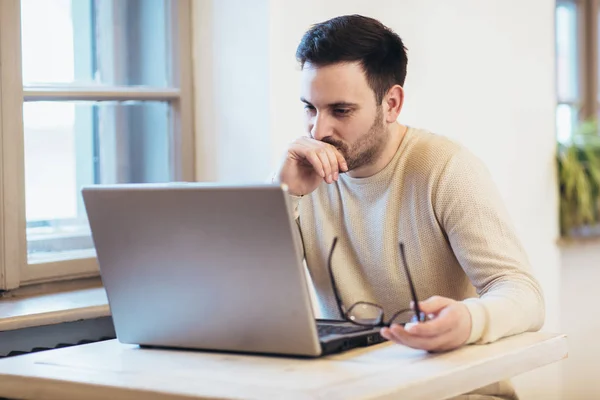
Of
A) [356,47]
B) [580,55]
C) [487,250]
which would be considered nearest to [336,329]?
[487,250]

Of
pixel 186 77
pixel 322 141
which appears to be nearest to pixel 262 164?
pixel 186 77

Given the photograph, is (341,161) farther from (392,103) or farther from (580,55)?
(580,55)

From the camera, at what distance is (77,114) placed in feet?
8.59

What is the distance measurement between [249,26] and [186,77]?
0.84 feet

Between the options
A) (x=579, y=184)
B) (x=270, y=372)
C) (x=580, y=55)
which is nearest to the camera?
(x=270, y=372)

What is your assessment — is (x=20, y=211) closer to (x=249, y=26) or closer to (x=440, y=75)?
(x=249, y=26)

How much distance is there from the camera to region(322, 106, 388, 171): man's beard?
205cm

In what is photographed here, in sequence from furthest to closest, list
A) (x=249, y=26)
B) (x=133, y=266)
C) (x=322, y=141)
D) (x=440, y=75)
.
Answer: (x=440, y=75)
(x=249, y=26)
(x=322, y=141)
(x=133, y=266)

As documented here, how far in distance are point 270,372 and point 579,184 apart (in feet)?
9.20

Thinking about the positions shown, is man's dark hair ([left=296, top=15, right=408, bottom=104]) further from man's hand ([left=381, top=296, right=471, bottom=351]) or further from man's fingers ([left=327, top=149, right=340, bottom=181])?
man's hand ([left=381, top=296, right=471, bottom=351])

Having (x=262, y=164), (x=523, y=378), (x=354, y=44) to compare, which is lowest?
(x=523, y=378)

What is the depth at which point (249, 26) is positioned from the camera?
260cm

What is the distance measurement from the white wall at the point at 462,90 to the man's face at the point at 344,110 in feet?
1.75

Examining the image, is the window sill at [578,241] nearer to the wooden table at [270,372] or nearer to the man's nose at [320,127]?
the man's nose at [320,127]
